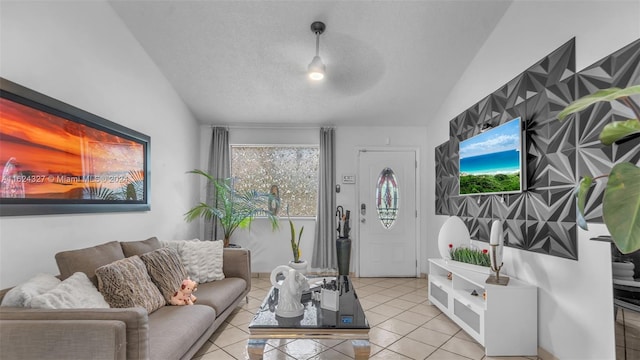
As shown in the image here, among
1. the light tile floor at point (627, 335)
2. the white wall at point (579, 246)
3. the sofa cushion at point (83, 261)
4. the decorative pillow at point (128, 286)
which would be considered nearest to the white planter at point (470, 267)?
the white wall at point (579, 246)

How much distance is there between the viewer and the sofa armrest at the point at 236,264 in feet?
11.1

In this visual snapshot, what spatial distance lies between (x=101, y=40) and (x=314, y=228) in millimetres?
3463

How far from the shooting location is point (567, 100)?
2.24 m

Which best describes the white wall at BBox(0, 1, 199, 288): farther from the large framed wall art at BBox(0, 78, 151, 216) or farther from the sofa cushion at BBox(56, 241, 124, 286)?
the sofa cushion at BBox(56, 241, 124, 286)

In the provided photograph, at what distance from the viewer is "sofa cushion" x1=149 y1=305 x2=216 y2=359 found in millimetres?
1785

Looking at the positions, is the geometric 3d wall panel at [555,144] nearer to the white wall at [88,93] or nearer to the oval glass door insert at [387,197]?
the oval glass door insert at [387,197]

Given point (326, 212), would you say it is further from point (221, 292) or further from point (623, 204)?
point (623, 204)

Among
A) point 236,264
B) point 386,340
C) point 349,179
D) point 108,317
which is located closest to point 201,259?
point 236,264

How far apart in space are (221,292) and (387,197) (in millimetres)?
3021

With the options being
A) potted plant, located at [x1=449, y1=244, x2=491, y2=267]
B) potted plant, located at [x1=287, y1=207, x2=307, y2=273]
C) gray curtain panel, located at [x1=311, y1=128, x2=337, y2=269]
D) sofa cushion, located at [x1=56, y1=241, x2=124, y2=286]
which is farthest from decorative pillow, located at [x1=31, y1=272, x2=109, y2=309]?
gray curtain panel, located at [x1=311, y1=128, x2=337, y2=269]

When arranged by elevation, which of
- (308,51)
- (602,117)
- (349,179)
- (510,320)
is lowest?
(510,320)

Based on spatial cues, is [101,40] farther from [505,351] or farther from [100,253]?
[505,351]

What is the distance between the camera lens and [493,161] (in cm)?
301

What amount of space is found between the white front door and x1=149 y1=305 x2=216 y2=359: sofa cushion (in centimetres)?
299
